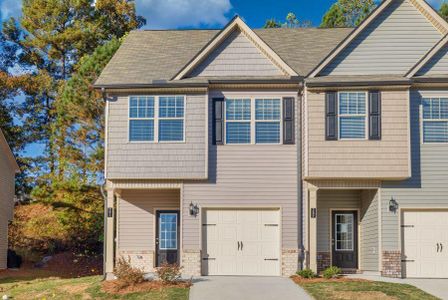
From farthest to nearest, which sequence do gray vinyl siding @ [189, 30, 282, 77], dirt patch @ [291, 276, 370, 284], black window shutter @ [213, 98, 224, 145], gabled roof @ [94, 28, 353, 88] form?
gabled roof @ [94, 28, 353, 88], gray vinyl siding @ [189, 30, 282, 77], black window shutter @ [213, 98, 224, 145], dirt patch @ [291, 276, 370, 284]

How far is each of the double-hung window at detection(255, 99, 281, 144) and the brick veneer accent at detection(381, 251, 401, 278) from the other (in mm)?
4873

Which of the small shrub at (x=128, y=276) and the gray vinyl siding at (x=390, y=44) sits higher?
the gray vinyl siding at (x=390, y=44)

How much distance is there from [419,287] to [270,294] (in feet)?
14.4

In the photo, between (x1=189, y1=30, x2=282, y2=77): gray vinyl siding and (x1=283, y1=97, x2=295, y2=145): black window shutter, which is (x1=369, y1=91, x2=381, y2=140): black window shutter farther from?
(x1=189, y1=30, x2=282, y2=77): gray vinyl siding

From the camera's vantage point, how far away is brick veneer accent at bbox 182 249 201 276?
19.4m

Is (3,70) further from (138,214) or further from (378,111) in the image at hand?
(378,111)

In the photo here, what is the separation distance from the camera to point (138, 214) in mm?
21391

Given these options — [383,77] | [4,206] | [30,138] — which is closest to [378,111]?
[383,77]

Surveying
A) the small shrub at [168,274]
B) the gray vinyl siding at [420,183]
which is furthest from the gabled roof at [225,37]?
the small shrub at [168,274]

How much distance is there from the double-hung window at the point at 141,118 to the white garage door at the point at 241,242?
318 centimetres

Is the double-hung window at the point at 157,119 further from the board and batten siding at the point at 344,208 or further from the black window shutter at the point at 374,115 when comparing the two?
the black window shutter at the point at 374,115

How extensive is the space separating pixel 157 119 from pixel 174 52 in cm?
400

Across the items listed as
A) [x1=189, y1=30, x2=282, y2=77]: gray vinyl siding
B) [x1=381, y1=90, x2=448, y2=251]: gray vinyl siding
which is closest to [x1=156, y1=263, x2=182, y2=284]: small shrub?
[x1=189, y1=30, x2=282, y2=77]: gray vinyl siding

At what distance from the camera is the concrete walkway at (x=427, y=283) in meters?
16.9
